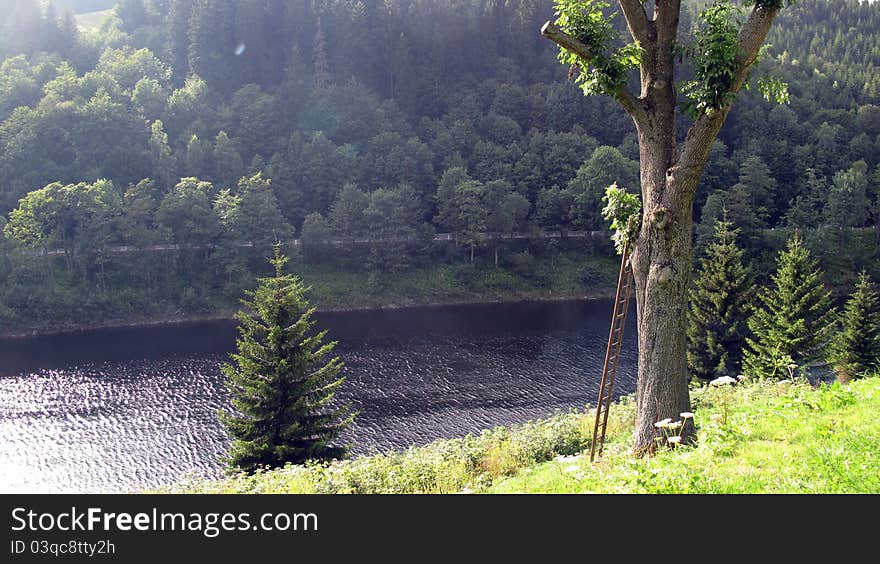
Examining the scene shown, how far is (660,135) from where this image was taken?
365 inches

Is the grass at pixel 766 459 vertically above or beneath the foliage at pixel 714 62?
beneath

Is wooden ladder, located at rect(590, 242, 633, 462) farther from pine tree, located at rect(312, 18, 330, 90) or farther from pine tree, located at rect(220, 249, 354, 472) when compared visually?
pine tree, located at rect(312, 18, 330, 90)

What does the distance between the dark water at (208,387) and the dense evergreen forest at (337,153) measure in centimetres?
923

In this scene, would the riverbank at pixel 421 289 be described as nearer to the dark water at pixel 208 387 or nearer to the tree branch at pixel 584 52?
the dark water at pixel 208 387

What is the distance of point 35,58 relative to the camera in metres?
79.4

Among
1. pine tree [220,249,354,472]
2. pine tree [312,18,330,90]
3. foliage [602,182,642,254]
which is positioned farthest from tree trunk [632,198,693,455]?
pine tree [312,18,330,90]

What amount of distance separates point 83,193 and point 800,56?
94364 mm

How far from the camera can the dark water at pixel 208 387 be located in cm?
2739

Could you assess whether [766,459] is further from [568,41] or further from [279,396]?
[279,396]

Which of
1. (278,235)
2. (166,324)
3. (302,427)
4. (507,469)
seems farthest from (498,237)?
(507,469)

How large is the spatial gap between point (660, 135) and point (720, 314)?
797 inches

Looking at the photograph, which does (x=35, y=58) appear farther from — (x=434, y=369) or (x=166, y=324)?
(x=434, y=369)

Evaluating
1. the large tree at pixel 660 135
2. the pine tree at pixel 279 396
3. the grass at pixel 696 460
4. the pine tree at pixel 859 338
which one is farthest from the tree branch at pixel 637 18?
the pine tree at pixel 859 338

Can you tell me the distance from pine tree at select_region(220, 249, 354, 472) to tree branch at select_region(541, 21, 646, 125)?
1139 centimetres
